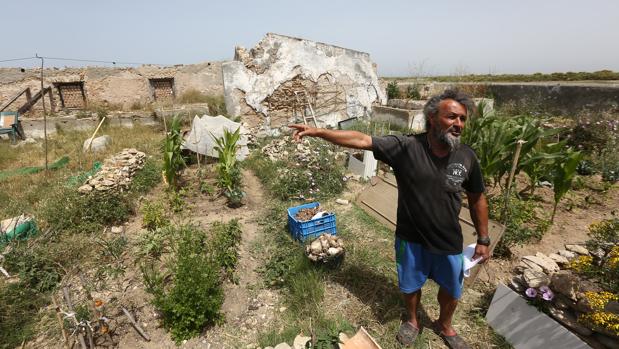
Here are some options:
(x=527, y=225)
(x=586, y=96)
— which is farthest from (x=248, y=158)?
(x=586, y=96)

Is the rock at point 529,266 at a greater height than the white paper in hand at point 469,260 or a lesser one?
lesser

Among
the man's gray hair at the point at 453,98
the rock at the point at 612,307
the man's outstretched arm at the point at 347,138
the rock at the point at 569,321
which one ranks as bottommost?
the rock at the point at 569,321

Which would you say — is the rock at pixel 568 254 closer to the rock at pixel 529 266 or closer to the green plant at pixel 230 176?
the rock at pixel 529 266

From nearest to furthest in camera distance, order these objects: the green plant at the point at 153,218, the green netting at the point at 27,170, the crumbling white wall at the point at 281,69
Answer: the green plant at the point at 153,218, the green netting at the point at 27,170, the crumbling white wall at the point at 281,69

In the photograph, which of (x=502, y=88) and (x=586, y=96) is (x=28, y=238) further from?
(x=502, y=88)

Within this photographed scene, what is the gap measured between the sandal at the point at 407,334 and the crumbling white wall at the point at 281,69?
735cm

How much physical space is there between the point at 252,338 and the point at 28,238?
341 centimetres

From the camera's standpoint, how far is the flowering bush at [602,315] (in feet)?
6.10

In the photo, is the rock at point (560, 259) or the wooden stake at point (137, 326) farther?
the rock at point (560, 259)

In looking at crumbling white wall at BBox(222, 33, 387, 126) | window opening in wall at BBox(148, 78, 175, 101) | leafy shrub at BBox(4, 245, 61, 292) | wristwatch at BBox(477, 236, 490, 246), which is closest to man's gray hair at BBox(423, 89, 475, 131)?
wristwatch at BBox(477, 236, 490, 246)

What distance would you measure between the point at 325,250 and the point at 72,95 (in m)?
15.2

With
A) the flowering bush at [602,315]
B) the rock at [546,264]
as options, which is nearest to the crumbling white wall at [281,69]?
the rock at [546,264]

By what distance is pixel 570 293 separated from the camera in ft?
7.09

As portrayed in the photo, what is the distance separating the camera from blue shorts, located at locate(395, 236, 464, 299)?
2.14 m
